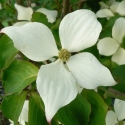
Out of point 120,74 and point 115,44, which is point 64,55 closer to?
point 120,74

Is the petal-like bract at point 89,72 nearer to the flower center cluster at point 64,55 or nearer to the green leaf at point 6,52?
the flower center cluster at point 64,55

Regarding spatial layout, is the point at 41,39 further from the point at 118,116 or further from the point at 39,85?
the point at 118,116

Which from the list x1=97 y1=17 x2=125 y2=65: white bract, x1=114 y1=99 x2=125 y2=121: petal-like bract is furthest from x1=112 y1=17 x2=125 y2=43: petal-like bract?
x1=114 y1=99 x2=125 y2=121: petal-like bract

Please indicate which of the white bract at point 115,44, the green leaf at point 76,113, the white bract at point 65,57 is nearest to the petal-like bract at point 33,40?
the white bract at point 65,57

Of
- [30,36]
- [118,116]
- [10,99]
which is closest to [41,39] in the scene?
[30,36]

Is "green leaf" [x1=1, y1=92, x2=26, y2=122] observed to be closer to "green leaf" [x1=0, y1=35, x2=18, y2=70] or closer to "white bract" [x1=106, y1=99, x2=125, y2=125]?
"green leaf" [x1=0, y1=35, x2=18, y2=70]

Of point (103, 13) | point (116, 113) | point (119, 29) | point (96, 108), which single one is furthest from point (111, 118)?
point (103, 13)
